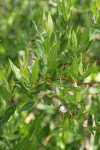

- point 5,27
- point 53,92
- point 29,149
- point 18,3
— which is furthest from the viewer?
point 18,3

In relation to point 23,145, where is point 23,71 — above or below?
above

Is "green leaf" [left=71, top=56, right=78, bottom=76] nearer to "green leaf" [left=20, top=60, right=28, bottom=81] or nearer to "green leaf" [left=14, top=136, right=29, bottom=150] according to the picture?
"green leaf" [left=20, top=60, right=28, bottom=81]

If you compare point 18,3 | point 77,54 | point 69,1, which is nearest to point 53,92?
point 77,54

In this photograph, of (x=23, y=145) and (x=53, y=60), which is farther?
(x=23, y=145)

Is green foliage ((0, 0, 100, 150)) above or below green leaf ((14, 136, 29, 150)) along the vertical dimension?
above

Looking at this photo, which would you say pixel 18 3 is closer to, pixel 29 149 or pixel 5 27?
pixel 5 27

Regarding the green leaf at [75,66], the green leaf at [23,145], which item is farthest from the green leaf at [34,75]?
the green leaf at [23,145]

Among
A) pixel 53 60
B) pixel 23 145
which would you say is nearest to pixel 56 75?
pixel 53 60

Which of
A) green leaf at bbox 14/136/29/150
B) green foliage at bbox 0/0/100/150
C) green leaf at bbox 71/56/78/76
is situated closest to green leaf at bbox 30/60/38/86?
green foliage at bbox 0/0/100/150

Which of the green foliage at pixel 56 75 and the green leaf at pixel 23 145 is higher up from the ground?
the green foliage at pixel 56 75

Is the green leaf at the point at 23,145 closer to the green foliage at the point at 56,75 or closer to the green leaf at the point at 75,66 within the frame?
the green foliage at the point at 56,75

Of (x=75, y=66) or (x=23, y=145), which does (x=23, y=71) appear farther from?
(x=23, y=145)
